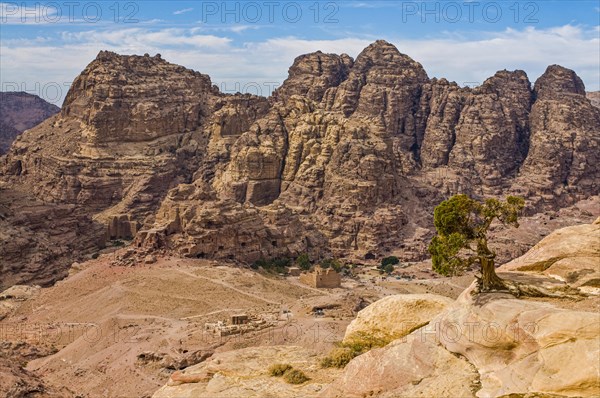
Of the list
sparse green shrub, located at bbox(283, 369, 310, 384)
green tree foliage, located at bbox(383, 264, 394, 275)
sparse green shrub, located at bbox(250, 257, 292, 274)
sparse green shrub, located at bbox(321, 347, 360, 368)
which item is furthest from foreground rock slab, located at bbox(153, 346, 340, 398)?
green tree foliage, located at bbox(383, 264, 394, 275)

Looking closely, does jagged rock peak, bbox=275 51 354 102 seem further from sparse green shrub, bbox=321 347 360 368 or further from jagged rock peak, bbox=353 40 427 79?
sparse green shrub, bbox=321 347 360 368

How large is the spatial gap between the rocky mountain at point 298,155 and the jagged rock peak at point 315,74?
0.43 m

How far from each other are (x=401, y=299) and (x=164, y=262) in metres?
63.5

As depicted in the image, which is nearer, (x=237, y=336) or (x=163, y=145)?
(x=237, y=336)

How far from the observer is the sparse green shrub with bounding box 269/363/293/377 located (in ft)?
96.8

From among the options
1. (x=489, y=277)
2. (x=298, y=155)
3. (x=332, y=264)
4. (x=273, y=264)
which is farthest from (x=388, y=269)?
(x=489, y=277)

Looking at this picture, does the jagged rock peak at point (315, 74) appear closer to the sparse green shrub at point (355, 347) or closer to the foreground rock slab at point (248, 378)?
the foreground rock slab at point (248, 378)

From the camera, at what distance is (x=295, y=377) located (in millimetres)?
28688

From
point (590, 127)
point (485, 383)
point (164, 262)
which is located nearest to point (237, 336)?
point (164, 262)

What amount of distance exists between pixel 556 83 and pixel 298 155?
82.2m

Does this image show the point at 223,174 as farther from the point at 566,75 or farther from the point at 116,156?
the point at 566,75

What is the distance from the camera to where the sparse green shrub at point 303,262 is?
101938 millimetres

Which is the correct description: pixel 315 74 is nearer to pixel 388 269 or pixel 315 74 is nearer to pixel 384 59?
pixel 384 59

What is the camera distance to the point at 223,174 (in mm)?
134625
